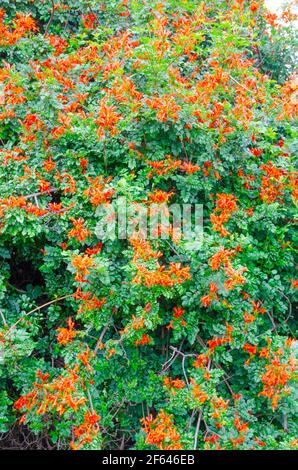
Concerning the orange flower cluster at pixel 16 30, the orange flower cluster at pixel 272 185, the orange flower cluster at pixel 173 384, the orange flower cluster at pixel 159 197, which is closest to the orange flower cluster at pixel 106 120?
the orange flower cluster at pixel 159 197

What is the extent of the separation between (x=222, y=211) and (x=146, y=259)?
0.63 m

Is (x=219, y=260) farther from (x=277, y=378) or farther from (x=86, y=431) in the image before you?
(x=86, y=431)

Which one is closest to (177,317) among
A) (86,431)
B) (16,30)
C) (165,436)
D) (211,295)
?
(211,295)

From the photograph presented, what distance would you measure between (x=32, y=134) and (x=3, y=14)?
4.25 feet

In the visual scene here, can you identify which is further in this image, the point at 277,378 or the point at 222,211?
the point at 222,211

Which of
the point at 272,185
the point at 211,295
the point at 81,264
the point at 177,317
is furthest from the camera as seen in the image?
the point at 272,185

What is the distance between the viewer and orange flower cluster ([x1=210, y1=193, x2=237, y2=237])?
7.74ft

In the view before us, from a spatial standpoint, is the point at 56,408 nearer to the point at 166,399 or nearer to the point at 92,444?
the point at 92,444

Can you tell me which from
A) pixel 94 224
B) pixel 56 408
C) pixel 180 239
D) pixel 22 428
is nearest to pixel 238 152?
pixel 180 239

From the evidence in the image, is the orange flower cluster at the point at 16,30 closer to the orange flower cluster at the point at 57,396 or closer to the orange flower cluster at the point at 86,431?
the orange flower cluster at the point at 57,396

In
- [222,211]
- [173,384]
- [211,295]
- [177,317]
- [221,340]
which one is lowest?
[173,384]

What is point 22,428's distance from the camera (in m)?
2.62

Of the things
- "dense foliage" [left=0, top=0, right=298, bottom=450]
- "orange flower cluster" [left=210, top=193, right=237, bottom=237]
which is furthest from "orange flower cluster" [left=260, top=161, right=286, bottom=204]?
"orange flower cluster" [left=210, top=193, right=237, bottom=237]

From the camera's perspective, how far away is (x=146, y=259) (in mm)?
2109
